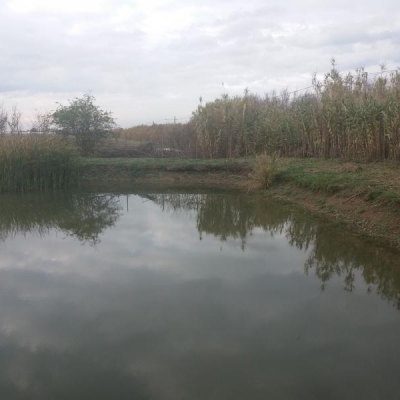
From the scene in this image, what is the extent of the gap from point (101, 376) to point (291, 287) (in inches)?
112

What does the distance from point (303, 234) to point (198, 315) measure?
434 cm

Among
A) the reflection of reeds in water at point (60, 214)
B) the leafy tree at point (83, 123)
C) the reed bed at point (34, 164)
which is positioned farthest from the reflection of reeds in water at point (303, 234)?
the leafy tree at point (83, 123)

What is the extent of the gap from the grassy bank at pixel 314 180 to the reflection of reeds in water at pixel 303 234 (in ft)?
1.88

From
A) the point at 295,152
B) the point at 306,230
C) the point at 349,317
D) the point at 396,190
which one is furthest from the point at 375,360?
the point at 295,152

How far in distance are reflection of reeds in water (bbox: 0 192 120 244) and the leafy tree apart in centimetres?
770

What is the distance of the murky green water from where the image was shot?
3.41 metres

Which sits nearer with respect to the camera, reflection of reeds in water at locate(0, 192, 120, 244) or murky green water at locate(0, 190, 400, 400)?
murky green water at locate(0, 190, 400, 400)

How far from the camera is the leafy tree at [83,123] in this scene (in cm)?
2105

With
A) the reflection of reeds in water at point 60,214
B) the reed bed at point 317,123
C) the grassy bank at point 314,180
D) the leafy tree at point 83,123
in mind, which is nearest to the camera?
the grassy bank at point 314,180

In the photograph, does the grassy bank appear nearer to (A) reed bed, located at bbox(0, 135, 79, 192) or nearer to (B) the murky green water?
(B) the murky green water

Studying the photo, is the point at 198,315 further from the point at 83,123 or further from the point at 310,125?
the point at 83,123

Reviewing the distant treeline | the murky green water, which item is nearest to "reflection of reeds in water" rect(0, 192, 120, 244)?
the murky green water

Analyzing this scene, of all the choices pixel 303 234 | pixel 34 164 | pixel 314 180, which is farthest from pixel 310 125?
pixel 34 164

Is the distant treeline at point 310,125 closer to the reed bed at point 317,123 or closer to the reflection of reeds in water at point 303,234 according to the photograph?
the reed bed at point 317,123
